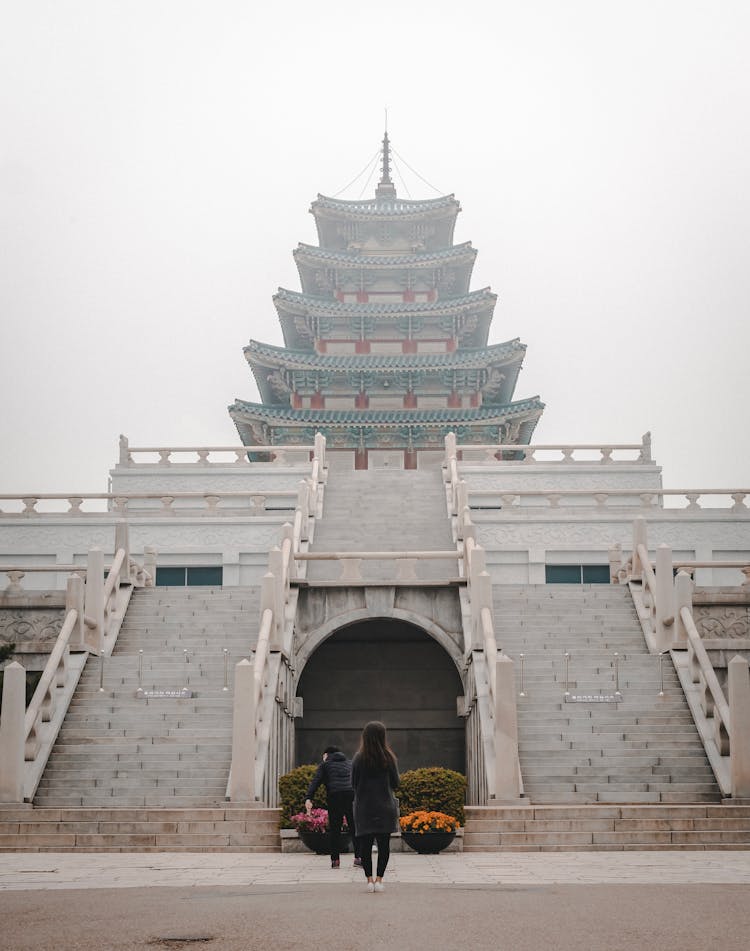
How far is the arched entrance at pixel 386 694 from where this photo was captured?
27.0m

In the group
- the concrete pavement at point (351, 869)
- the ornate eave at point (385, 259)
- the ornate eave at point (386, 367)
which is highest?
the ornate eave at point (385, 259)

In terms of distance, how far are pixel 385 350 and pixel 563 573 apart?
17152mm

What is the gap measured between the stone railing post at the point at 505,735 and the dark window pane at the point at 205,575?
53.3ft

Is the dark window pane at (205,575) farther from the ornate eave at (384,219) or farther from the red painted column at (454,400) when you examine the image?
the ornate eave at (384,219)

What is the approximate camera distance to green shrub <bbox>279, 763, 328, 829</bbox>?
15.0m

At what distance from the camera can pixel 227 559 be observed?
32.4m

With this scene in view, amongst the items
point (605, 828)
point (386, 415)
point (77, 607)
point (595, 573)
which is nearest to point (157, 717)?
point (77, 607)

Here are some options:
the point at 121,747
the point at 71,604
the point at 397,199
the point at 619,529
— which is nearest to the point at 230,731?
the point at 121,747

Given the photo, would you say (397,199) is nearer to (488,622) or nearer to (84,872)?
(488,622)

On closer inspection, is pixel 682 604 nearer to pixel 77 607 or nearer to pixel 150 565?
pixel 77 607

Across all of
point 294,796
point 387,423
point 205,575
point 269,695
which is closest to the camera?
point 294,796

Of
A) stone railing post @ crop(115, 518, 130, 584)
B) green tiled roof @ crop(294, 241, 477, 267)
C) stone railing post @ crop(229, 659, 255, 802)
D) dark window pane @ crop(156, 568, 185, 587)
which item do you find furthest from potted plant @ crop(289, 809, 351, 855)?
green tiled roof @ crop(294, 241, 477, 267)

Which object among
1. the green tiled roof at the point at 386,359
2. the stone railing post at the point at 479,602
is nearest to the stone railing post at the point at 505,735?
the stone railing post at the point at 479,602

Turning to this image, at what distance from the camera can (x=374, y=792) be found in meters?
11.2
